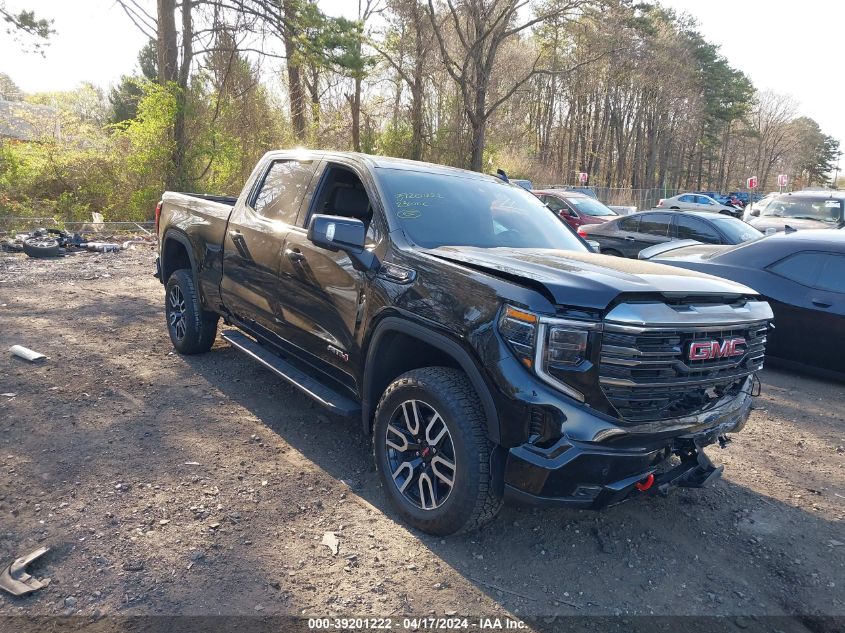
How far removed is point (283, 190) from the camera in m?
4.68

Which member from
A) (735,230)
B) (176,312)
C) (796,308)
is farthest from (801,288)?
(176,312)

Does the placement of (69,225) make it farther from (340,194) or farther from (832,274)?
(832,274)

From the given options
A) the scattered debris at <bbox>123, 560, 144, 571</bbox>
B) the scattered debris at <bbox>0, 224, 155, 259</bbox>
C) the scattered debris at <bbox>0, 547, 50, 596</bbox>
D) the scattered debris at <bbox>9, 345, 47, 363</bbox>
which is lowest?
the scattered debris at <bbox>123, 560, 144, 571</bbox>

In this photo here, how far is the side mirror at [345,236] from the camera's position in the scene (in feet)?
11.0

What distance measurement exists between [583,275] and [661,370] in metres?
0.55

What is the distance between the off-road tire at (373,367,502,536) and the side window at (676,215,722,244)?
885 centimetres

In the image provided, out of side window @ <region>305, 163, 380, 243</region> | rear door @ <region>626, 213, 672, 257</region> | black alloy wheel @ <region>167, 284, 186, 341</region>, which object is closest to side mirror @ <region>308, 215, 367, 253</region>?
side window @ <region>305, 163, 380, 243</region>

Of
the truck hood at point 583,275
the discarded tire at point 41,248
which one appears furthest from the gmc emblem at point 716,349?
the discarded tire at point 41,248

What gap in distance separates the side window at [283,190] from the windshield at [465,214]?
79 cm

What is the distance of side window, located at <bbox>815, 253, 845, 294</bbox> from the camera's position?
5898mm

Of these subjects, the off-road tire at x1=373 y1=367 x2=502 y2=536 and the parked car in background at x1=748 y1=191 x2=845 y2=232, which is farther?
the parked car in background at x1=748 y1=191 x2=845 y2=232

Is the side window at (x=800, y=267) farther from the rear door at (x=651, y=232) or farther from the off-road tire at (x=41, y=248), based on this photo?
the off-road tire at (x=41, y=248)

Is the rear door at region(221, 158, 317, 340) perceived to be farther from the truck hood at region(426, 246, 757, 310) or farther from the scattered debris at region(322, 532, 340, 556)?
the scattered debris at region(322, 532, 340, 556)

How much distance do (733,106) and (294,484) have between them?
66.2 m
